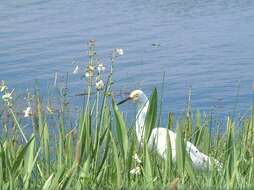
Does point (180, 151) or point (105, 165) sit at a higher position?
point (180, 151)

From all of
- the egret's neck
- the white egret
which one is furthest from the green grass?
the egret's neck

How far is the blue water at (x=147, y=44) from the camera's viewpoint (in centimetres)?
1225

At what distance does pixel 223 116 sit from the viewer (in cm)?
1056

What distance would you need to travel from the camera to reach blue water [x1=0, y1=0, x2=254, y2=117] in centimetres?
1225

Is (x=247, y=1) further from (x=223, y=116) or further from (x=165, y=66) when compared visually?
(x=223, y=116)

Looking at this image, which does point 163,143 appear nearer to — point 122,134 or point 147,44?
point 122,134

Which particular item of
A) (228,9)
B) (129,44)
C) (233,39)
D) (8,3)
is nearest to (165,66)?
(129,44)

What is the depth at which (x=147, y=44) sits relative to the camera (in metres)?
15.6

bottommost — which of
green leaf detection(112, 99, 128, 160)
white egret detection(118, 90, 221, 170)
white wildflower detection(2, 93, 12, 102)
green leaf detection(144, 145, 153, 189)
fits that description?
white egret detection(118, 90, 221, 170)

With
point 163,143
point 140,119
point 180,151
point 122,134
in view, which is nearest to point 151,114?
point 122,134

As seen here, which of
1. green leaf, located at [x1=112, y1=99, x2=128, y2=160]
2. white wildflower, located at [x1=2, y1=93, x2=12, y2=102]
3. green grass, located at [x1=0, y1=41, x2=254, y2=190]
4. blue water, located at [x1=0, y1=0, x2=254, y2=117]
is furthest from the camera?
blue water, located at [x1=0, y1=0, x2=254, y2=117]

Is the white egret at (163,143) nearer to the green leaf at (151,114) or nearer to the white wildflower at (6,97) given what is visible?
the green leaf at (151,114)

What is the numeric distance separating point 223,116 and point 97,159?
249 inches

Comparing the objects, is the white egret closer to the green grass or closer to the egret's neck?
the egret's neck
